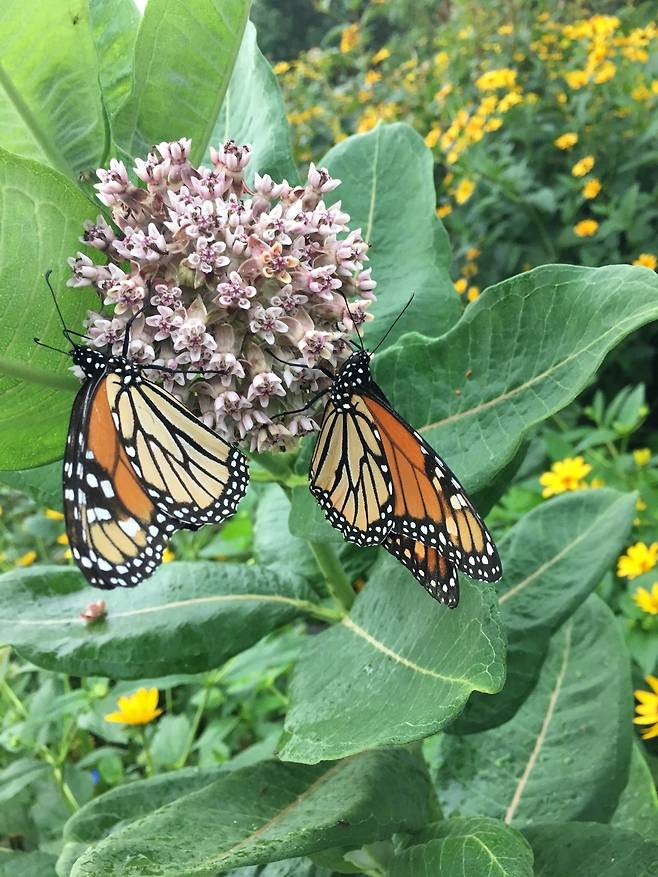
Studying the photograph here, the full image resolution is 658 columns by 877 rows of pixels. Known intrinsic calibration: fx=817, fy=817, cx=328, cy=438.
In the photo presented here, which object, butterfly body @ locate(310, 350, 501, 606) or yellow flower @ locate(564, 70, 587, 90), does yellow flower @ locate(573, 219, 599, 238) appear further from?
butterfly body @ locate(310, 350, 501, 606)

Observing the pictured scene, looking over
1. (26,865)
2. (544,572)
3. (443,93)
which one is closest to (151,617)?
(544,572)

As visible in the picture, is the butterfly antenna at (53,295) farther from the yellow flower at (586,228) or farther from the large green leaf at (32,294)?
the yellow flower at (586,228)

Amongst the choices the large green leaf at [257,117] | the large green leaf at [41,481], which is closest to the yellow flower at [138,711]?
the large green leaf at [41,481]

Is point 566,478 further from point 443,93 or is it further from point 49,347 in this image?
point 443,93

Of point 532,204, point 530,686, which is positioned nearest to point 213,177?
point 530,686

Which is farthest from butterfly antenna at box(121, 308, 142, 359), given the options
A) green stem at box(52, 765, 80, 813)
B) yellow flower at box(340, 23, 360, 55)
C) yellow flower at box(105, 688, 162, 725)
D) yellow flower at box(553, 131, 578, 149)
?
yellow flower at box(340, 23, 360, 55)

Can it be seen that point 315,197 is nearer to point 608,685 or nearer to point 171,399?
point 171,399
